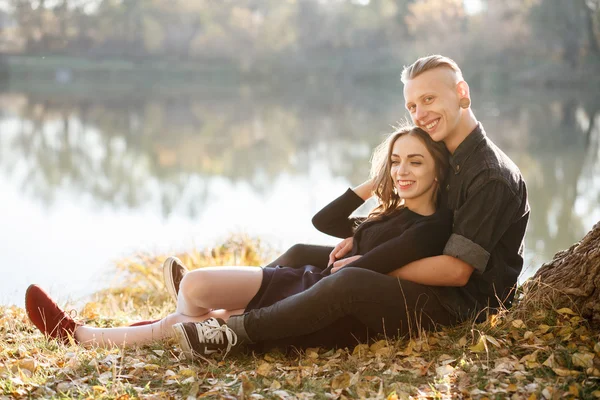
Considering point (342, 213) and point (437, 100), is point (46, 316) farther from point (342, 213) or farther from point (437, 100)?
point (437, 100)

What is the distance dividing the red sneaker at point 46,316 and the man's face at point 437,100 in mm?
2084

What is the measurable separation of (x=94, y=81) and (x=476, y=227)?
44.6 metres

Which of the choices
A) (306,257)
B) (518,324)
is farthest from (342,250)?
(518,324)

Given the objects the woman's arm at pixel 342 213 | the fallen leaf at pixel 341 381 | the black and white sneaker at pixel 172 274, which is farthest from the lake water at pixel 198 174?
the fallen leaf at pixel 341 381

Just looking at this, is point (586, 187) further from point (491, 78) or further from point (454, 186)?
point (491, 78)

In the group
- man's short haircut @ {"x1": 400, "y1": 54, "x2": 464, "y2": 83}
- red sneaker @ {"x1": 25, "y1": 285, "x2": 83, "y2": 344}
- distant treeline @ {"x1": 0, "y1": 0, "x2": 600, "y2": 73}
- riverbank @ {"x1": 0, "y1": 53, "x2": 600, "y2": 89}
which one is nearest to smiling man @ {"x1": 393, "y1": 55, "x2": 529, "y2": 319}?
man's short haircut @ {"x1": 400, "y1": 54, "x2": 464, "y2": 83}

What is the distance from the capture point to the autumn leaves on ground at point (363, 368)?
9.18ft

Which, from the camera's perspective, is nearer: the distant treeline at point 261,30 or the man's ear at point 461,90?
the man's ear at point 461,90

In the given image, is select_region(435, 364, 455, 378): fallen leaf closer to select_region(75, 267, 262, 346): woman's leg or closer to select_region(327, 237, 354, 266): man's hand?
select_region(327, 237, 354, 266): man's hand

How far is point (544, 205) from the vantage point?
1021cm

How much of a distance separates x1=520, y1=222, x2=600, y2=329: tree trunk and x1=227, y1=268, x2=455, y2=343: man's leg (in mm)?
569

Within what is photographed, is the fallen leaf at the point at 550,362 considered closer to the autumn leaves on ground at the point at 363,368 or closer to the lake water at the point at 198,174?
the autumn leaves on ground at the point at 363,368

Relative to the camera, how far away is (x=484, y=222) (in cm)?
307

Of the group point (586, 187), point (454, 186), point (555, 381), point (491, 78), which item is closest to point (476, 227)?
point (454, 186)
